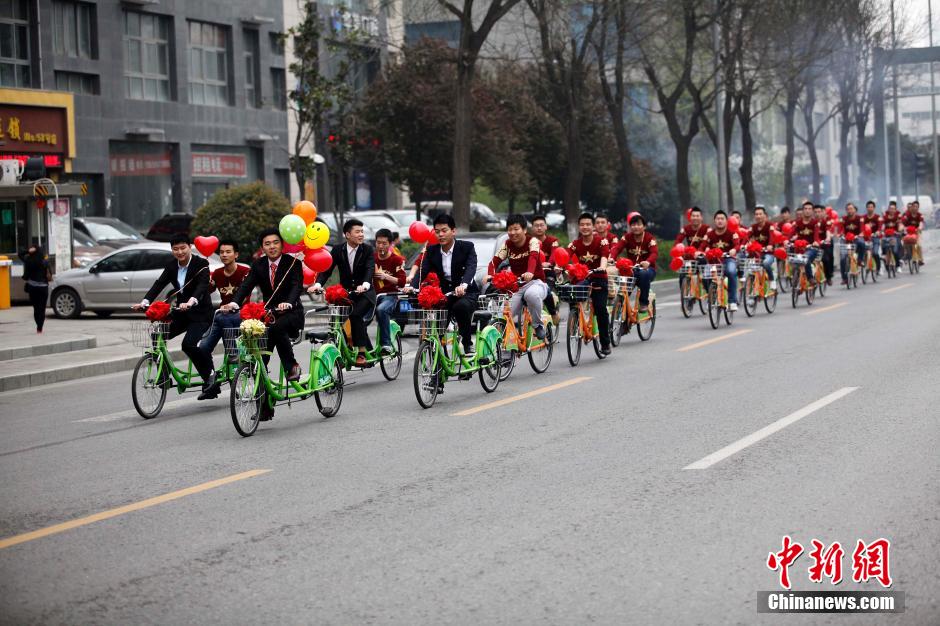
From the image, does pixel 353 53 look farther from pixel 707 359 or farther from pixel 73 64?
pixel 707 359

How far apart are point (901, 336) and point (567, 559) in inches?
504

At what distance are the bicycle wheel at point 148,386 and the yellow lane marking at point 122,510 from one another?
3.69 metres

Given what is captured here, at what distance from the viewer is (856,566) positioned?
6391mm

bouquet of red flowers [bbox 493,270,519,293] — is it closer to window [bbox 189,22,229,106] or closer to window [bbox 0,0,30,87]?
window [bbox 0,0,30,87]

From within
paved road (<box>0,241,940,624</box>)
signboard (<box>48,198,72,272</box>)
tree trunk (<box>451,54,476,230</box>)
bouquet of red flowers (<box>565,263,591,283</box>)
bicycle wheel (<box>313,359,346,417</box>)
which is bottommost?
paved road (<box>0,241,940,624</box>)

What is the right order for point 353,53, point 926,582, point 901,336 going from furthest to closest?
point 353,53, point 901,336, point 926,582

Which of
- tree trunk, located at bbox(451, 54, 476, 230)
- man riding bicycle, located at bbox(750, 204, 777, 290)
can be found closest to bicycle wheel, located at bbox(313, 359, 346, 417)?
man riding bicycle, located at bbox(750, 204, 777, 290)

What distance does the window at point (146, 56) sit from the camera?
42928 millimetres

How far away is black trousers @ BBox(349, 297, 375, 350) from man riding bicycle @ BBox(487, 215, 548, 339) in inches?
59.8

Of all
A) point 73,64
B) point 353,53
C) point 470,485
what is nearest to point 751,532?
point 470,485

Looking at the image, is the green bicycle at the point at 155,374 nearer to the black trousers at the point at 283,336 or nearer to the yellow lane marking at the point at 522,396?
the black trousers at the point at 283,336

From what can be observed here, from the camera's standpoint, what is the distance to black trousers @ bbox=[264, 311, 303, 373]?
38.5ft

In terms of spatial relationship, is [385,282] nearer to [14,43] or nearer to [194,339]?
[194,339]

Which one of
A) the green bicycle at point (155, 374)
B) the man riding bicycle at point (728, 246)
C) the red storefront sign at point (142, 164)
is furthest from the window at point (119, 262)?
the red storefront sign at point (142, 164)
